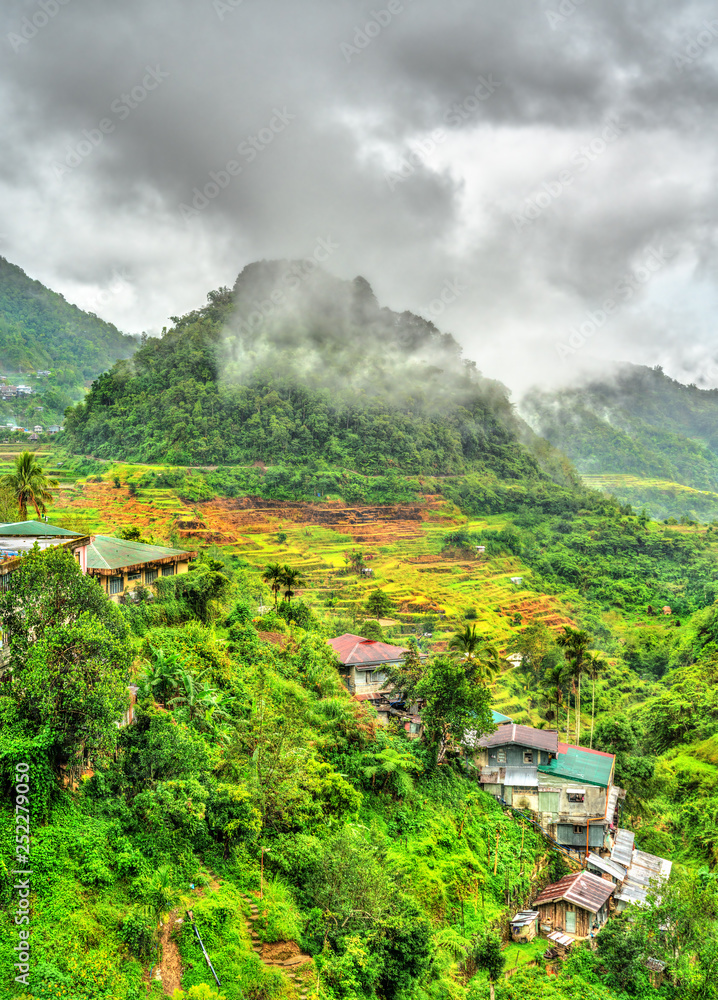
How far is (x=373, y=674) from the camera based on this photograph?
29266mm

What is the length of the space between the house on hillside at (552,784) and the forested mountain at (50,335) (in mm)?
79529

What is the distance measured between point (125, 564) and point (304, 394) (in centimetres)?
5697

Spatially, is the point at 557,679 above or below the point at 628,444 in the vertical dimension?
below

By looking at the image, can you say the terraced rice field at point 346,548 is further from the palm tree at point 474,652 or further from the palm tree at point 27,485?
the palm tree at point 474,652

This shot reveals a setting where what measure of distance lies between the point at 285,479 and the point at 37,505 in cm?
4116

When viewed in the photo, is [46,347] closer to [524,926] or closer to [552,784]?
[552,784]

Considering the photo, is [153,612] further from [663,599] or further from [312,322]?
[312,322]

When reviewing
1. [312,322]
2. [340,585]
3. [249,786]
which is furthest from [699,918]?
[312,322]

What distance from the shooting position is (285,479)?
6762cm

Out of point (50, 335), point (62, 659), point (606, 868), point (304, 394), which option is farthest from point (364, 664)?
point (50, 335)

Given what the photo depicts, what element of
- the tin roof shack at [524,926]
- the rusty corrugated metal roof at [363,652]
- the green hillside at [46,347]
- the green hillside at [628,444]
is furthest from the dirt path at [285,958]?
the green hillside at [628,444]

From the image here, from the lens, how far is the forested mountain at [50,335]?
88.4 meters

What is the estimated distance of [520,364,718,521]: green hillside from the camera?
4528 inches

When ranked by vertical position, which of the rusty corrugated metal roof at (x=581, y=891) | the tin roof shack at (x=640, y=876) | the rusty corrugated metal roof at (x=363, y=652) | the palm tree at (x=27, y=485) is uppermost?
the palm tree at (x=27, y=485)
